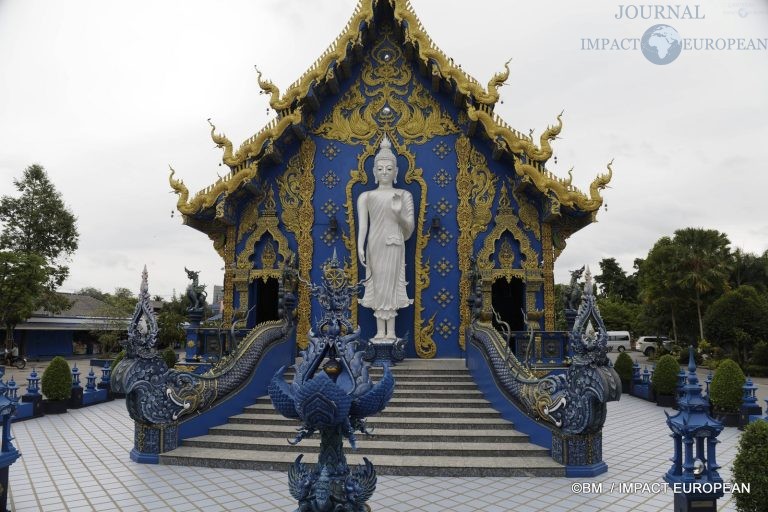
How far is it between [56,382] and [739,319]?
24.2m

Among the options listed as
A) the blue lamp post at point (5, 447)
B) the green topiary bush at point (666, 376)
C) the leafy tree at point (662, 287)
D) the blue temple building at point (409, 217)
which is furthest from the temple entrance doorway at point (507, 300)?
the leafy tree at point (662, 287)

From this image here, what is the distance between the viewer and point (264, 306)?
12.5 metres

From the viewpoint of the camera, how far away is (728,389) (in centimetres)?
1005

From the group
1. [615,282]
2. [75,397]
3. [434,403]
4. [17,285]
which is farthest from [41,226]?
[615,282]

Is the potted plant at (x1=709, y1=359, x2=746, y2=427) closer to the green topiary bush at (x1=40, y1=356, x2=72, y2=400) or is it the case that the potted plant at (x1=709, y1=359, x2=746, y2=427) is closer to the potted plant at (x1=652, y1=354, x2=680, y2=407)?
the potted plant at (x1=652, y1=354, x2=680, y2=407)

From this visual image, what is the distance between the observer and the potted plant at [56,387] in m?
11.0

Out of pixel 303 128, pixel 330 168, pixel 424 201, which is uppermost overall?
pixel 303 128

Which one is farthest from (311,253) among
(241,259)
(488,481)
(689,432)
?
(689,432)

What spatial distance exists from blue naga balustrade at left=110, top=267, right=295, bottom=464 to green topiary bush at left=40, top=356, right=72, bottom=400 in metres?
5.07

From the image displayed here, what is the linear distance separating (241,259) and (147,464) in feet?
16.8

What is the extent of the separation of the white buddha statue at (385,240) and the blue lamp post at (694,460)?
6354mm

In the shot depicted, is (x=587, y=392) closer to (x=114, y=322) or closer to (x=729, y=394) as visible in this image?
(x=729, y=394)

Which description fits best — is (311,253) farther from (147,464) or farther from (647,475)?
(647,475)

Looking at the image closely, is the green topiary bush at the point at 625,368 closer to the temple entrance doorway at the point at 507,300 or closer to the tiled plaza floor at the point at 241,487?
the temple entrance doorway at the point at 507,300
